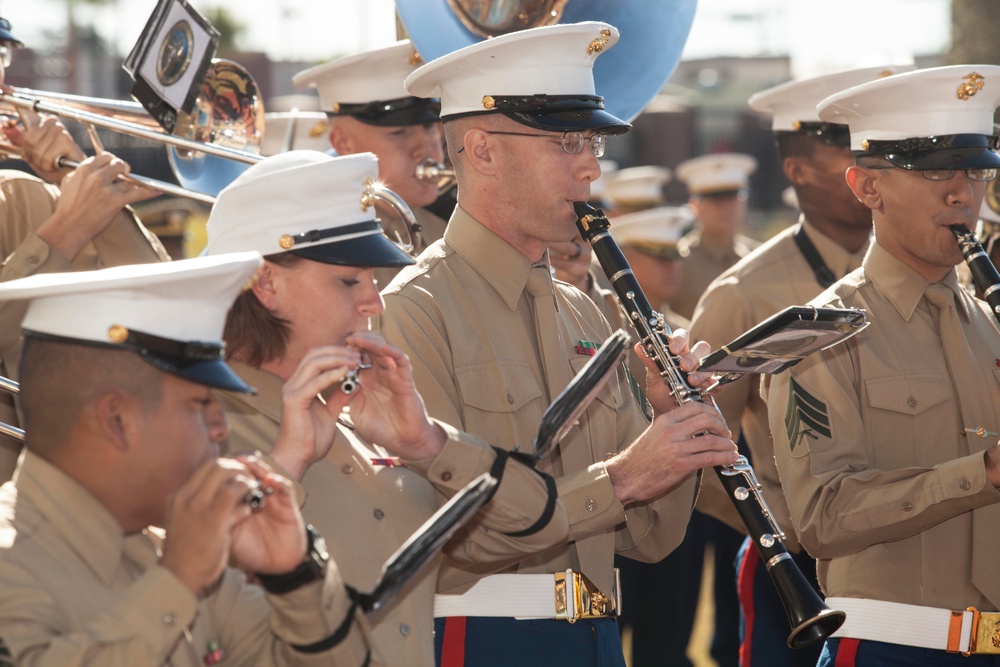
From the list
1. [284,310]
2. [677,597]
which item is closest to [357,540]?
[284,310]

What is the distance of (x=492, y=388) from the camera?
367 cm

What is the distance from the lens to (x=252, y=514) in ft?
8.29

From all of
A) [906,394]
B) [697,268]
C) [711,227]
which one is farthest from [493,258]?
[711,227]

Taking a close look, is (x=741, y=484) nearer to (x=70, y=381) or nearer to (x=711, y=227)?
(x=70, y=381)

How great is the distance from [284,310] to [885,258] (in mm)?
2122

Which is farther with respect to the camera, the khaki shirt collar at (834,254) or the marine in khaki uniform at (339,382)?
the khaki shirt collar at (834,254)

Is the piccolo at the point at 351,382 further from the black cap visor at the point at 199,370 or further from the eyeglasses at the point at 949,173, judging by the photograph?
the eyeglasses at the point at 949,173

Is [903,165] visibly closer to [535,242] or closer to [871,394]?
[871,394]

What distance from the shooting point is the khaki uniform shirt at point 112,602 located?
88.5 inches

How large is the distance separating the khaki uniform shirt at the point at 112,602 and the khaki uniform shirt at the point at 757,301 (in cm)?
323

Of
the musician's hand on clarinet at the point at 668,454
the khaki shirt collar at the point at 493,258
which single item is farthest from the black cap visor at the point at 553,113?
the musician's hand on clarinet at the point at 668,454


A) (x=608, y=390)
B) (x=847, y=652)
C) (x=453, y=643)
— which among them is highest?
(x=608, y=390)

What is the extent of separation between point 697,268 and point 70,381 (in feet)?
28.9

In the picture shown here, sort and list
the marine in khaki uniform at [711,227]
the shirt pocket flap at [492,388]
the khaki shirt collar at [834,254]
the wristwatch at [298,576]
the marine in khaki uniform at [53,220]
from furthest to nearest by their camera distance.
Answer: the marine in khaki uniform at [711,227], the khaki shirt collar at [834,254], the marine in khaki uniform at [53,220], the shirt pocket flap at [492,388], the wristwatch at [298,576]
